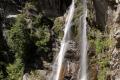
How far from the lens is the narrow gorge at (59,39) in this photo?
13352 millimetres

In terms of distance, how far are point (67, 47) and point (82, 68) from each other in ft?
5.00

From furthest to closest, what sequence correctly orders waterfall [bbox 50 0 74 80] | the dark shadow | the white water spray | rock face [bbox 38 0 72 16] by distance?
rock face [bbox 38 0 72 16], the dark shadow, waterfall [bbox 50 0 74 80], the white water spray

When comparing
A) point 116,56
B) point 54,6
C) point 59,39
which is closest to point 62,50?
point 59,39

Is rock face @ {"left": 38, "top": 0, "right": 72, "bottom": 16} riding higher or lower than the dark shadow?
higher

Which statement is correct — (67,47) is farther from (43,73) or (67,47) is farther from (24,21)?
(24,21)

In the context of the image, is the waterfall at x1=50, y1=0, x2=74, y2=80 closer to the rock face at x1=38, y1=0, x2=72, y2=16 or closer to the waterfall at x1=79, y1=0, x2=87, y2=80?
the waterfall at x1=79, y1=0, x2=87, y2=80

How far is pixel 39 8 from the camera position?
17.6 metres

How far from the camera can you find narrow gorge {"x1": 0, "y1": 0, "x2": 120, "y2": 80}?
13352mm

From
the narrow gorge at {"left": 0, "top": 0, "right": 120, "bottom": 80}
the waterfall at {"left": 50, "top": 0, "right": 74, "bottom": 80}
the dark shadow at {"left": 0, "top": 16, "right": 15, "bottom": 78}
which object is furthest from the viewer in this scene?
the dark shadow at {"left": 0, "top": 16, "right": 15, "bottom": 78}

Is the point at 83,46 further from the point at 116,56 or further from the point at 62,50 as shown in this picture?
the point at 116,56

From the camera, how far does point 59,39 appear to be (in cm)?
1605

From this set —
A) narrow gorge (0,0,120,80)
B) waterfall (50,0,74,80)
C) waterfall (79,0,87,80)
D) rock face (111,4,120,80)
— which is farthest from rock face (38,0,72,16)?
rock face (111,4,120,80)

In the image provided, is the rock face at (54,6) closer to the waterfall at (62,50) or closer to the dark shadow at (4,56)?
the waterfall at (62,50)

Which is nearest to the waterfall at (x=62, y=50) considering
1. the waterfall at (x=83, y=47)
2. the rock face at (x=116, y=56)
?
the waterfall at (x=83, y=47)
